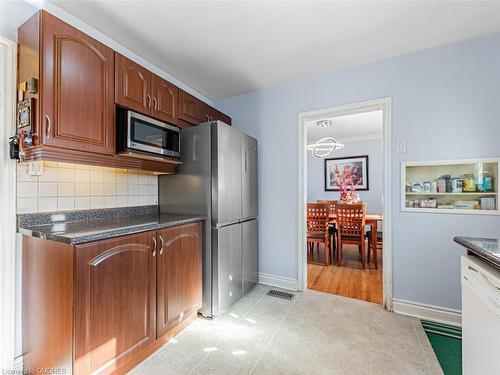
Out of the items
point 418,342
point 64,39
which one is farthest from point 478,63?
point 64,39

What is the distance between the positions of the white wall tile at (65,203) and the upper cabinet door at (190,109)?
1121 mm

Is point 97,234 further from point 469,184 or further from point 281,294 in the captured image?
point 469,184

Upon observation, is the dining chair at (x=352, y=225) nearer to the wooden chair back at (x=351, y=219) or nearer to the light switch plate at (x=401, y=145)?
the wooden chair back at (x=351, y=219)

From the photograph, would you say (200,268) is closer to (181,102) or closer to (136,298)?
(136,298)

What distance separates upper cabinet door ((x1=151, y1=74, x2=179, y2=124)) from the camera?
6.23 feet

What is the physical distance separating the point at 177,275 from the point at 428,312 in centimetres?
219

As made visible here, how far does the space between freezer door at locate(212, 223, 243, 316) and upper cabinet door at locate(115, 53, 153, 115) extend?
1187mm

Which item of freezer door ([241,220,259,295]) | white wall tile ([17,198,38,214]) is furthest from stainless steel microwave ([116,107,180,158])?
freezer door ([241,220,259,295])

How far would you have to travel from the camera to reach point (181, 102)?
2.18 meters

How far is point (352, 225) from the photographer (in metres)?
3.40

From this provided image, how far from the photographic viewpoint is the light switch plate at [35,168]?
1.43m

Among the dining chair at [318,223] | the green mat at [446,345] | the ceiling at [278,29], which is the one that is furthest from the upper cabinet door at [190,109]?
the green mat at [446,345]

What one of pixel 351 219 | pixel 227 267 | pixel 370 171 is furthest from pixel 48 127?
pixel 370 171

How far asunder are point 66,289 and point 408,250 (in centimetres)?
258
